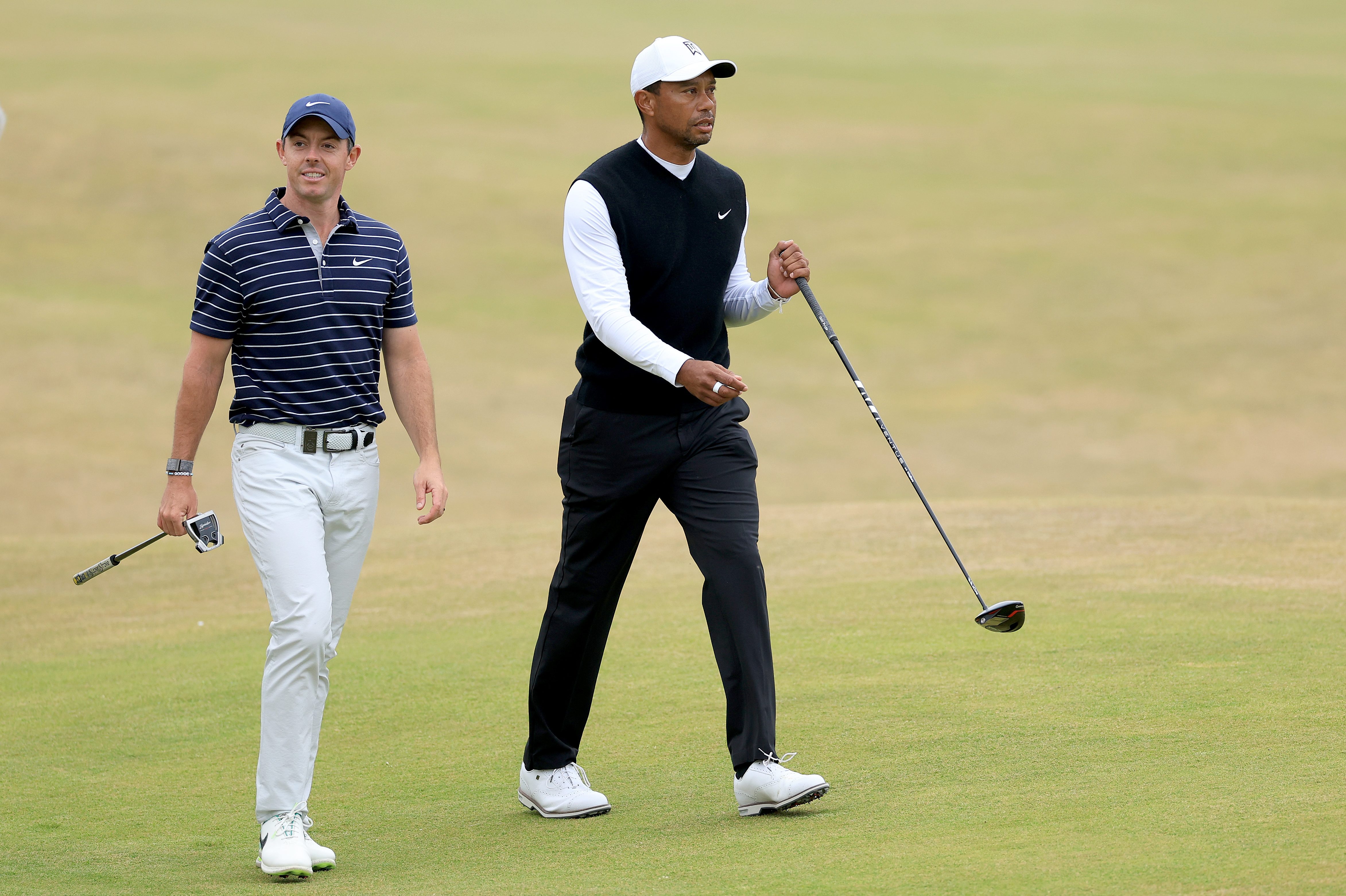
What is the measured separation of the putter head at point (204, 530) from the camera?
166 inches

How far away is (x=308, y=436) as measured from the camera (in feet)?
13.7

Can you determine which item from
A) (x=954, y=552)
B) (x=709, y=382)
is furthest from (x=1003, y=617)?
(x=709, y=382)

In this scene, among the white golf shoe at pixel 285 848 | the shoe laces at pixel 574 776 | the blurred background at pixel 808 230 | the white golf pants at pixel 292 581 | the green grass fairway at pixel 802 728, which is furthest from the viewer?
the blurred background at pixel 808 230

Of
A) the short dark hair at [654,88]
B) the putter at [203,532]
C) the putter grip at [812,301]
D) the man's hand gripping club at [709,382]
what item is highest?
the short dark hair at [654,88]

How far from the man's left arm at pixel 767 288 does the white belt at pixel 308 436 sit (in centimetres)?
114

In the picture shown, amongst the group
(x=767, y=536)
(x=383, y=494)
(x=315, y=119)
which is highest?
(x=315, y=119)

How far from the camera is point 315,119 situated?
13.8 ft

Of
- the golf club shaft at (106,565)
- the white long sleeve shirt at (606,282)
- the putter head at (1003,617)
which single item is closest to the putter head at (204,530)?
the golf club shaft at (106,565)

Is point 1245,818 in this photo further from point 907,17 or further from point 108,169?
point 907,17

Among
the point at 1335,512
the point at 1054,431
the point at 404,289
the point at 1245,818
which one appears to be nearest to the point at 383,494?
the point at 1054,431

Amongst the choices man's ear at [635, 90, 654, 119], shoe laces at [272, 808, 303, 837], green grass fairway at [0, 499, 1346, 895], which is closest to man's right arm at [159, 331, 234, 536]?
shoe laces at [272, 808, 303, 837]

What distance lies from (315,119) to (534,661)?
1616mm

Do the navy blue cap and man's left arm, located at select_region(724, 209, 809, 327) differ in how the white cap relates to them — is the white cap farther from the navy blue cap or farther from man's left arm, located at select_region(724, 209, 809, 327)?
the navy blue cap

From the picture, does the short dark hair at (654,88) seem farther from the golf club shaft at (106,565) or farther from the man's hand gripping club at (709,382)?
the golf club shaft at (106,565)
